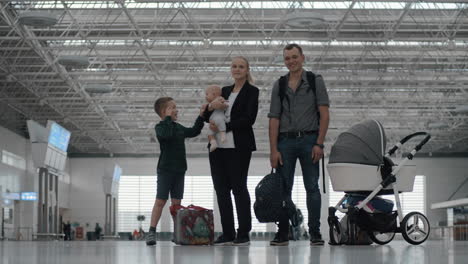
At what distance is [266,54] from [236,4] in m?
4.81

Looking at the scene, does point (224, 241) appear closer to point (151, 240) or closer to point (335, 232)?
point (151, 240)

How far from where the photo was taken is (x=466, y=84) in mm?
35281

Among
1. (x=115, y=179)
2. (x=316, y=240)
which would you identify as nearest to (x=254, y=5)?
(x=316, y=240)

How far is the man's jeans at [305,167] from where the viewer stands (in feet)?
21.9

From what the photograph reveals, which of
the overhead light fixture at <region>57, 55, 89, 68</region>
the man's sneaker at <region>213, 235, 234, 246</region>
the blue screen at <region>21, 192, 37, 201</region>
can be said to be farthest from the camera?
the blue screen at <region>21, 192, 37, 201</region>

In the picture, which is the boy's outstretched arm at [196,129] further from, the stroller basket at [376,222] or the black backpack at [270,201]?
the stroller basket at [376,222]

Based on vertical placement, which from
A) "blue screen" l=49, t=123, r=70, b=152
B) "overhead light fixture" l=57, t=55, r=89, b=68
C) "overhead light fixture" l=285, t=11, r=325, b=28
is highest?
"overhead light fixture" l=285, t=11, r=325, b=28

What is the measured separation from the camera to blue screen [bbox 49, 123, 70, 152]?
93.7ft

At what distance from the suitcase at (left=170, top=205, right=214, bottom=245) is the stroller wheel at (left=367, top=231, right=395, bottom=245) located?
4.87 feet

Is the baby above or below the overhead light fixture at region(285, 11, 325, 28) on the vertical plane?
below

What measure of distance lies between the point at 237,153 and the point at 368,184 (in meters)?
1.26

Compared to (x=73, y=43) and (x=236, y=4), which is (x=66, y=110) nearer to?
(x=73, y=43)

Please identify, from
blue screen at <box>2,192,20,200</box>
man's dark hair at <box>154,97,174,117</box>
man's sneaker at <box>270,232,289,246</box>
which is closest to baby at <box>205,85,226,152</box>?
man's dark hair at <box>154,97,174,117</box>

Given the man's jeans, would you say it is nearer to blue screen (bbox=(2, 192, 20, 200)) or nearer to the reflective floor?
the reflective floor
